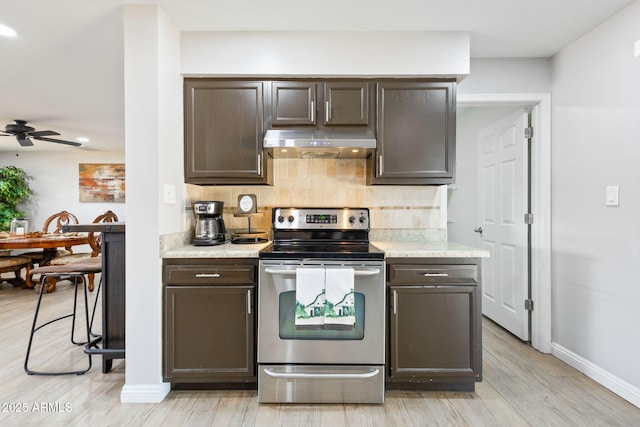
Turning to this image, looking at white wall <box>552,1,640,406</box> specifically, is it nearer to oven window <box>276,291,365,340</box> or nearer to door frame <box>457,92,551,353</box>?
door frame <box>457,92,551,353</box>

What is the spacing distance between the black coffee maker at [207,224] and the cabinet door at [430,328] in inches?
47.3

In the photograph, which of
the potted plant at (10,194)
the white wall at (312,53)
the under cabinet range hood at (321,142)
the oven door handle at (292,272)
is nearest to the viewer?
the oven door handle at (292,272)

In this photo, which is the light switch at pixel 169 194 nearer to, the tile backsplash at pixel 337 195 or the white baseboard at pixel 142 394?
the tile backsplash at pixel 337 195

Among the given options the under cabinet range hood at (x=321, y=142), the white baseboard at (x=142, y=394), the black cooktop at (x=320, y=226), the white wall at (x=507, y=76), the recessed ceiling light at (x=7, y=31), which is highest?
the recessed ceiling light at (x=7, y=31)

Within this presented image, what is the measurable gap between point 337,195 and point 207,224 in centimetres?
100

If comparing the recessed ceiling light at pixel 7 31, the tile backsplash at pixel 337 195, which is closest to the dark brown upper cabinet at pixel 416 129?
the tile backsplash at pixel 337 195

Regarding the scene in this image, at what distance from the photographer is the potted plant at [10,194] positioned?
19.2 feet

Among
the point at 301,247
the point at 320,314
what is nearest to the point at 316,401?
the point at 320,314

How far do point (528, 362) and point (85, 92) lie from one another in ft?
15.1

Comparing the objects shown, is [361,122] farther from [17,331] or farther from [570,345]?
[17,331]

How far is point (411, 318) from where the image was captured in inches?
79.2

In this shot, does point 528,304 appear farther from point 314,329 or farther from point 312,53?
point 312,53

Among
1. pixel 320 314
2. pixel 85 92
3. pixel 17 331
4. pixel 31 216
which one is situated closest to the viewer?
pixel 320 314

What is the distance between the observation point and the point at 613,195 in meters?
2.09
